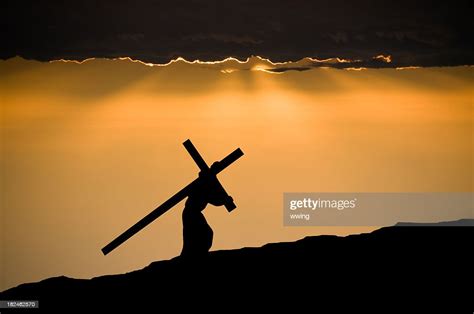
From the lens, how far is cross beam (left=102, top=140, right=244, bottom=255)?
12953mm

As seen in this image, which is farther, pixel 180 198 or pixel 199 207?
pixel 180 198

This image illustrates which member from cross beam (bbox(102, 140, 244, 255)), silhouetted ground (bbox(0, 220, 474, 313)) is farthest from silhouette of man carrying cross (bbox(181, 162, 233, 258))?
silhouetted ground (bbox(0, 220, 474, 313))

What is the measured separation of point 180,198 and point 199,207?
1.69 feet

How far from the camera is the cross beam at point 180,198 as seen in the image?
1295 centimetres

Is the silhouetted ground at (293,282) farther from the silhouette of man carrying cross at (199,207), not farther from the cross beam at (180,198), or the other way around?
the cross beam at (180,198)

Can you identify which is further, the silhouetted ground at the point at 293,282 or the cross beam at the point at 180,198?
the cross beam at the point at 180,198

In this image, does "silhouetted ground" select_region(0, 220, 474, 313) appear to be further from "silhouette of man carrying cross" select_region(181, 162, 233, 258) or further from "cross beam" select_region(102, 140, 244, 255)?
"cross beam" select_region(102, 140, 244, 255)

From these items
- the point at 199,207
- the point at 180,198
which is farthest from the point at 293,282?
the point at 180,198

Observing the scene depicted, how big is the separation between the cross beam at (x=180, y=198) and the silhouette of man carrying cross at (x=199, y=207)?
127 millimetres

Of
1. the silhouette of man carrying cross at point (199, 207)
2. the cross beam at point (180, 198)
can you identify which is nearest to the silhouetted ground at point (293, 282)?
the silhouette of man carrying cross at point (199, 207)

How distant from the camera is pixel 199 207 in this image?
12.8m

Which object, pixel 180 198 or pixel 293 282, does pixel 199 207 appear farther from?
pixel 293 282

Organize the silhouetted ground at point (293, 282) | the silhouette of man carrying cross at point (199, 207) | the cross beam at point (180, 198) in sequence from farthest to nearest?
1. the cross beam at point (180, 198)
2. the silhouette of man carrying cross at point (199, 207)
3. the silhouetted ground at point (293, 282)

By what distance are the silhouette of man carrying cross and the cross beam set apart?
127 millimetres
